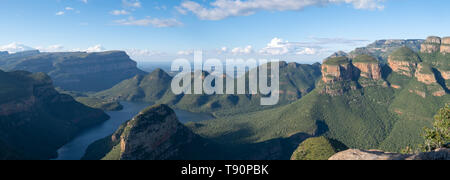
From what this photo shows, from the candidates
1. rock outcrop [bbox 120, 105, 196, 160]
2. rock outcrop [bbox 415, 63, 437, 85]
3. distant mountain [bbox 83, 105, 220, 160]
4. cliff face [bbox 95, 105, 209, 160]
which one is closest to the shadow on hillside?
rock outcrop [bbox 415, 63, 437, 85]

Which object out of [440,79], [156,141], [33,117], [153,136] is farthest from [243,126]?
[440,79]

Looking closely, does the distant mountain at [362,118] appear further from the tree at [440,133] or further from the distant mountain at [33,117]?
the distant mountain at [33,117]

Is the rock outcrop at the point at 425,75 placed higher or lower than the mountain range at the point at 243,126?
higher

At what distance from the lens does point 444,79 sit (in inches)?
7264

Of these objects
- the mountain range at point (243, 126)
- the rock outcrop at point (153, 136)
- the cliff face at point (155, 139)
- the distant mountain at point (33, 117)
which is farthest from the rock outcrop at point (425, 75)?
the distant mountain at point (33, 117)

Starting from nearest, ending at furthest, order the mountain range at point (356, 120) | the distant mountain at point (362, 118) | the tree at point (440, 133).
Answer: the tree at point (440, 133) → the mountain range at point (356, 120) → the distant mountain at point (362, 118)

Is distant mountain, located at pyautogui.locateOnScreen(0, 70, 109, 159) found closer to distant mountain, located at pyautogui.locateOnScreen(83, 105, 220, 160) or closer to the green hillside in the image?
distant mountain, located at pyautogui.locateOnScreen(83, 105, 220, 160)

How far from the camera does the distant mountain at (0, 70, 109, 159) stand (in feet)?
440

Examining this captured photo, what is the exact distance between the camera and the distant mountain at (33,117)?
440ft

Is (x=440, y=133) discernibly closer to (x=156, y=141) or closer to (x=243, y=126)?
(x=156, y=141)

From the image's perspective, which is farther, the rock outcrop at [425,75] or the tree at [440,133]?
the rock outcrop at [425,75]
